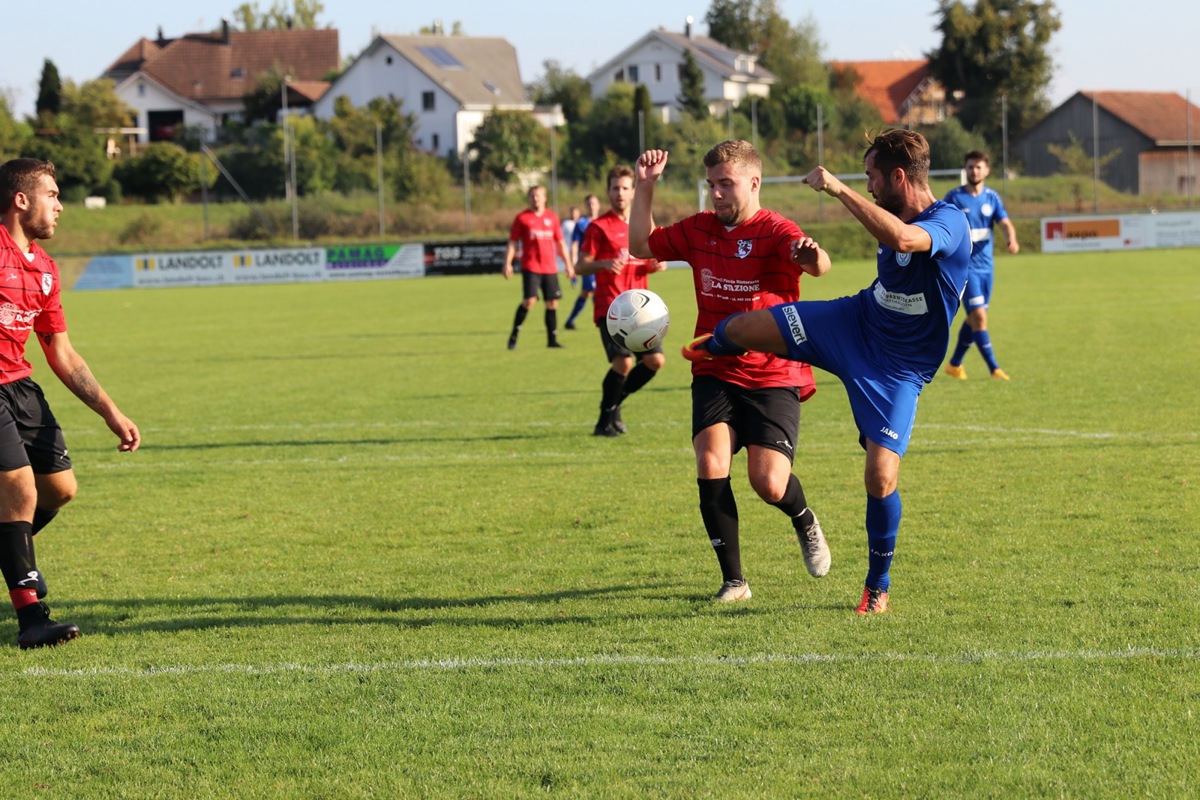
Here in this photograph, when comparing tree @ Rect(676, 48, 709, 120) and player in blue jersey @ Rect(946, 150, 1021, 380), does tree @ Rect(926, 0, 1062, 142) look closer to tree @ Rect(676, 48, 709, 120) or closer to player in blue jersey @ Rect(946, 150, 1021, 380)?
tree @ Rect(676, 48, 709, 120)

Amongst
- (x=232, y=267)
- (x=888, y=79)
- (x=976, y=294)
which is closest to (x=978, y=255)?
(x=976, y=294)

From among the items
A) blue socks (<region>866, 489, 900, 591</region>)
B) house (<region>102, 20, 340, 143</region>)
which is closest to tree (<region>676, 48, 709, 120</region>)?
house (<region>102, 20, 340, 143</region>)

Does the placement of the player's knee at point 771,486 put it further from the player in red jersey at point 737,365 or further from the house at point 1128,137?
the house at point 1128,137

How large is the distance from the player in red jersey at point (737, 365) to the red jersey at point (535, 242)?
12.1m

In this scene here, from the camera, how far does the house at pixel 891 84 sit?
260ft

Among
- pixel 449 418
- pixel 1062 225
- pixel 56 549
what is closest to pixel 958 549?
pixel 56 549

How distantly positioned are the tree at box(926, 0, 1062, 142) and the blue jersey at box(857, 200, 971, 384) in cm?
6362

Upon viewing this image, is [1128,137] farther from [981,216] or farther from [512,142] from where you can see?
[981,216]

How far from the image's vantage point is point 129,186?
181 ft

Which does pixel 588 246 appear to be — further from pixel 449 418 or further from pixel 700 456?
pixel 700 456

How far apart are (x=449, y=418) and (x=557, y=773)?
8.20 m

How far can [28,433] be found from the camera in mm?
5477

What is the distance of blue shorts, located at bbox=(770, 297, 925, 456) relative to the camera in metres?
5.16

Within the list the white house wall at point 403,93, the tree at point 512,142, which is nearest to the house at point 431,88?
the white house wall at point 403,93
